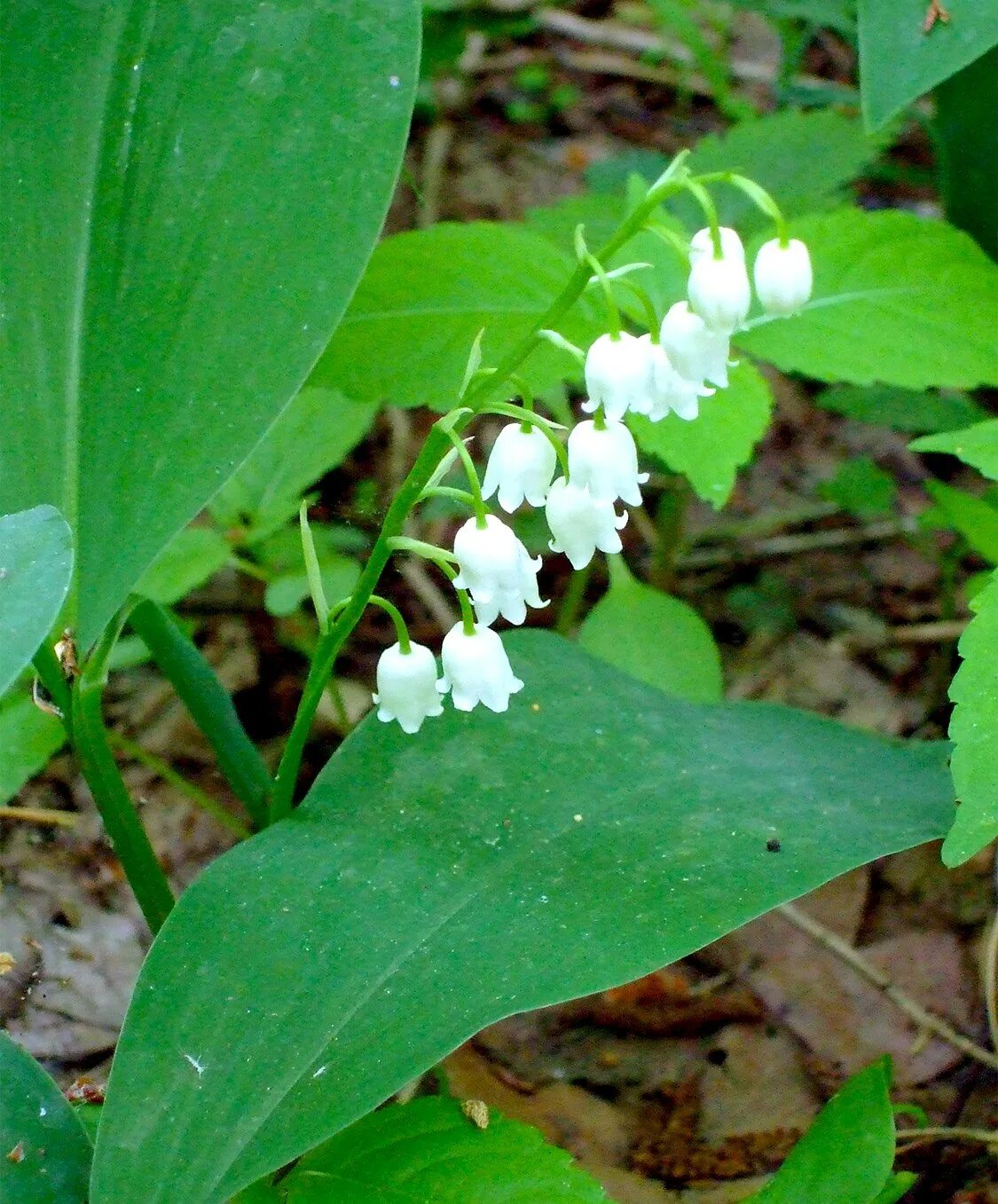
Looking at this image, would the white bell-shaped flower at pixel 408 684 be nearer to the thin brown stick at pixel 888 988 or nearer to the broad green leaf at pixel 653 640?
the broad green leaf at pixel 653 640

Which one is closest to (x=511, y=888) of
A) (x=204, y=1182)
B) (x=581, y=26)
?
→ (x=204, y=1182)

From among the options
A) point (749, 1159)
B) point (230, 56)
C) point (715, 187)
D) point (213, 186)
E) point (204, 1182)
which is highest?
point (230, 56)

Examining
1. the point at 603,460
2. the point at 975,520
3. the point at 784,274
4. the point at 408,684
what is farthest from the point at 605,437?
the point at 975,520

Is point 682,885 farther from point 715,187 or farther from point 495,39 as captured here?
point 495,39

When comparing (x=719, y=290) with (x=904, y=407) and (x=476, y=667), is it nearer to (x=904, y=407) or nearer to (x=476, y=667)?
(x=476, y=667)

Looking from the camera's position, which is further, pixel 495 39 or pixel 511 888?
pixel 495 39

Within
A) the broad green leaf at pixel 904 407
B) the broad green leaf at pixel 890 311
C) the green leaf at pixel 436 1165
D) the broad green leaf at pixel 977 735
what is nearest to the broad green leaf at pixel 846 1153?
the green leaf at pixel 436 1165

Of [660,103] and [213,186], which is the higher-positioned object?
[213,186]
